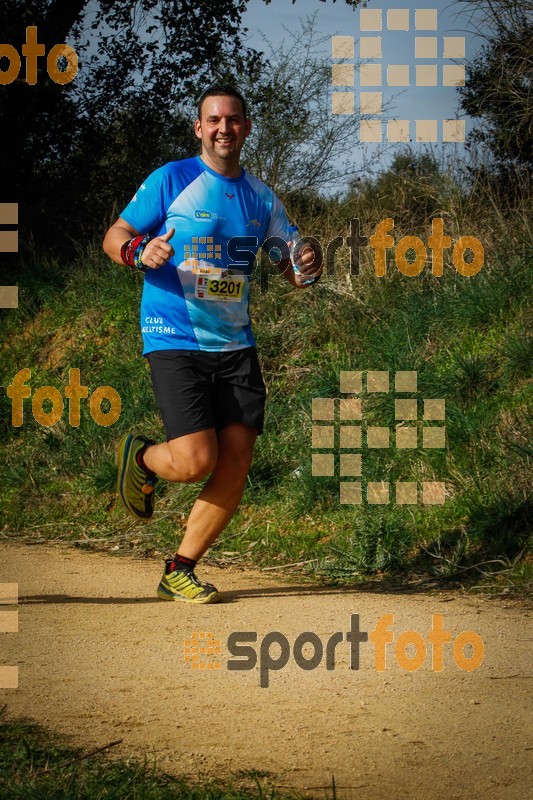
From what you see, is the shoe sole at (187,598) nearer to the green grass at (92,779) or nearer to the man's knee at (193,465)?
the man's knee at (193,465)

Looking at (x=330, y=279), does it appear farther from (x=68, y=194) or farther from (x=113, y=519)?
(x=68, y=194)

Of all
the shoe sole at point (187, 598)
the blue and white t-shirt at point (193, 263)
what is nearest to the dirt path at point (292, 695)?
the shoe sole at point (187, 598)

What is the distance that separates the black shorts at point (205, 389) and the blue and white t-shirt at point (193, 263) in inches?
2.7

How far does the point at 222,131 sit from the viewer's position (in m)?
5.17

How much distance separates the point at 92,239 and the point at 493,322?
5.28 m

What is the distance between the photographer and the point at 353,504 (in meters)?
6.92

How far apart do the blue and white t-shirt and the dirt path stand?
138cm

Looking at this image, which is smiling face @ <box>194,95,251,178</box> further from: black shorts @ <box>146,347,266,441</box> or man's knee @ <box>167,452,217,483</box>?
man's knee @ <box>167,452,217,483</box>

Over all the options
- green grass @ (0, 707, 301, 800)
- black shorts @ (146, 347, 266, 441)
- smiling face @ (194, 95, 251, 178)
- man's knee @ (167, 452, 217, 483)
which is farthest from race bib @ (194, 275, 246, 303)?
green grass @ (0, 707, 301, 800)

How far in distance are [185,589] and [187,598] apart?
47 millimetres

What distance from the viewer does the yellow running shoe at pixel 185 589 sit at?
526 centimetres

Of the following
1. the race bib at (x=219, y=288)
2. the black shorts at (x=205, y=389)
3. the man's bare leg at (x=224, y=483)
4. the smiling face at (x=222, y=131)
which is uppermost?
the smiling face at (x=222, y=131)

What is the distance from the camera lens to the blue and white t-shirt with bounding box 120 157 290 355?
512cm

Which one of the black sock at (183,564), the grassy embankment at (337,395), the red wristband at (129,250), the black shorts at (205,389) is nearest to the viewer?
the red wristband at (129,250)
